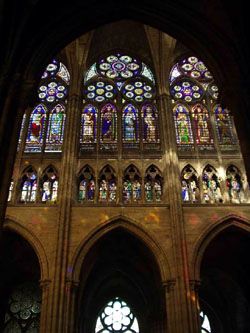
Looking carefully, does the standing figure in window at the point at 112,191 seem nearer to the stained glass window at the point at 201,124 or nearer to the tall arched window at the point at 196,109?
the tall arched window at the point at 196,109

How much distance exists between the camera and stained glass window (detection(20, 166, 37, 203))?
48.1ft

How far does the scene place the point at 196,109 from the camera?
57.5ft

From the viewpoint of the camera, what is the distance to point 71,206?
14.0m

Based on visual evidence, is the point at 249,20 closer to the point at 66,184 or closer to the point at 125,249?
the point at 66,184

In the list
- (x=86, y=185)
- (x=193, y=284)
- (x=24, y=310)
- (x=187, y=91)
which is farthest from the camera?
(x=187, y=91)

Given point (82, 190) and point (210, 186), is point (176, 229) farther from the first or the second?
point (82, 190)

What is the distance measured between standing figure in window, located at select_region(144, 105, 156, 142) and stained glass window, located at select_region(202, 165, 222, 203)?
2561mm

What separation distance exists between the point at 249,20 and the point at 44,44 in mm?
4692

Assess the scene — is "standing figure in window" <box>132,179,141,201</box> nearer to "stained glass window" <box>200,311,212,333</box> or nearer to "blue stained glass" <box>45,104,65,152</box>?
"blue stained glass" <box>45,104,65,152</box>

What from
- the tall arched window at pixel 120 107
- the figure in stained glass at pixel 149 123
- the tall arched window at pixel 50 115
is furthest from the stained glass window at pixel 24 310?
the figure in stained glass at pixel 149 123

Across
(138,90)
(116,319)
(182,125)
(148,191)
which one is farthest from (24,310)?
(138,90)

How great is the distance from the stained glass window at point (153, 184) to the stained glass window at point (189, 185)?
2.78ft

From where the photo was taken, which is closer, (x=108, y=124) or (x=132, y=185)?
(x=132, y=185)

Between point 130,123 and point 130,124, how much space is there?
5 cm
